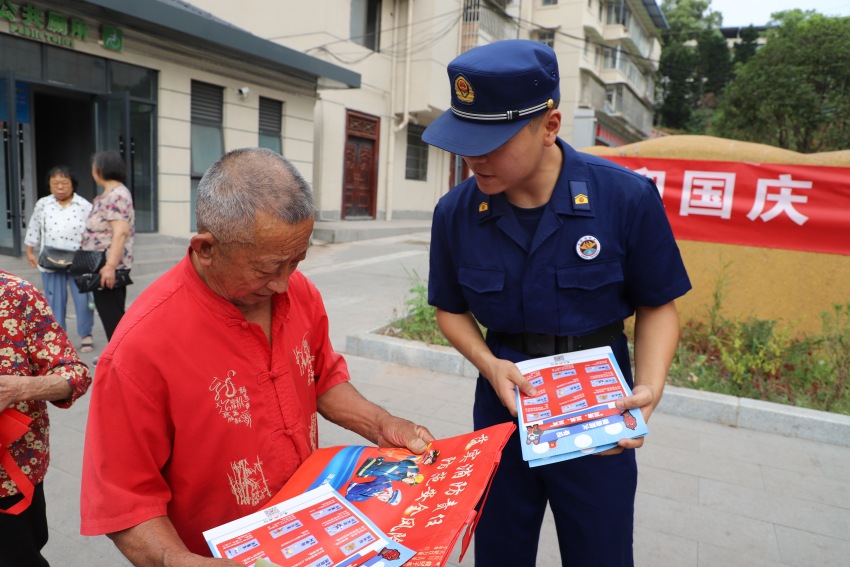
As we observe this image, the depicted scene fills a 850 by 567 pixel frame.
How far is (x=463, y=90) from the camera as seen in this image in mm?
1584

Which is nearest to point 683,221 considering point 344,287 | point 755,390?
point 755,390

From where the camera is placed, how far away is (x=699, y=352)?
5141mm

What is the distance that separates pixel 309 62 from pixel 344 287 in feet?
17.5

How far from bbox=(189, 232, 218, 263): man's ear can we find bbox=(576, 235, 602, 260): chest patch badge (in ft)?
3.09

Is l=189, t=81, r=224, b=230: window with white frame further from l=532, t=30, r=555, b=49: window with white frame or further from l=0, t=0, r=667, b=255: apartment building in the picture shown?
l=532, t=30, r=555, b=49: window with white frame

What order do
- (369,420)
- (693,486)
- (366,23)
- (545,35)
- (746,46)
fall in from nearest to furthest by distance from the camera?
(369,420) < (693,486) < (366,23) < (545,35) < (746,46)

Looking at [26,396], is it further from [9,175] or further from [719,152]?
[9,175]

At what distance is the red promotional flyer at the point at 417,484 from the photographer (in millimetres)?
1204

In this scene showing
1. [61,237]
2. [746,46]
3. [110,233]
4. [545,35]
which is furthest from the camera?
[746,46]

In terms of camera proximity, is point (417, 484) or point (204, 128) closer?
point (417, 484)

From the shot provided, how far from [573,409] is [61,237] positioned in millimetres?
5021

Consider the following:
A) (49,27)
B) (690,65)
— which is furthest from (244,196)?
(690,65)

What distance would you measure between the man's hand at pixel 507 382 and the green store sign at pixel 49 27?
8.61 metres

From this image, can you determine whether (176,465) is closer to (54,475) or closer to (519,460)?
(519,460)
